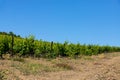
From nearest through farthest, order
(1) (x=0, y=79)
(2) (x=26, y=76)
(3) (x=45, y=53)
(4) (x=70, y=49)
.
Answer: (1) (x=0, y=79), (2) (x=26, y=76), (3) (x=45, y=53), (4) (x=70, y=49)

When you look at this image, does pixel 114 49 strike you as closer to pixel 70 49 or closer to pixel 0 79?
pixel 70 49

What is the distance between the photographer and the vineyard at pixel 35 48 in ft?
111

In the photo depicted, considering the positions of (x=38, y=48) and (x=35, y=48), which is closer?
(x=35, y=48)

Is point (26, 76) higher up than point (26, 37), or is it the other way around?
point (26, 37)

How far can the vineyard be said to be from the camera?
3394 cm

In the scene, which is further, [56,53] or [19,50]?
[56,53]

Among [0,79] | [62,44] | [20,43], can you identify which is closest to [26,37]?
[20,43]

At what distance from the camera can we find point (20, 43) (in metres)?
35.7

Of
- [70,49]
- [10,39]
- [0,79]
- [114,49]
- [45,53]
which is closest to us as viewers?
[0,79]

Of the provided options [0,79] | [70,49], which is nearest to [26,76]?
[0,79]

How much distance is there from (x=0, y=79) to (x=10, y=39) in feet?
62.4

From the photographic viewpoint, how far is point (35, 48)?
3753cm

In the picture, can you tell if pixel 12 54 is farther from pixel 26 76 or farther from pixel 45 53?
pixel 26 76

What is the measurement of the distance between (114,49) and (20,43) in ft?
157
